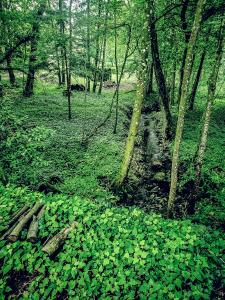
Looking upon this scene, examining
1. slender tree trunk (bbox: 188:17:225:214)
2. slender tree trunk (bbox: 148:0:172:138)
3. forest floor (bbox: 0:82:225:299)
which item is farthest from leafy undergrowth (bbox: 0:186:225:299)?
slender tree trunk (bbox: 148:0:172:138)

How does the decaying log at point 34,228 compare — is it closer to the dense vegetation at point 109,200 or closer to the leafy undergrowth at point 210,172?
the dense vegetation at point 109,200

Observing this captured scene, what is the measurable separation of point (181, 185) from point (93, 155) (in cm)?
533

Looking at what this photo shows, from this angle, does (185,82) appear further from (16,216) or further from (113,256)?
(16,216)

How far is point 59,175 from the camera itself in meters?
11.0

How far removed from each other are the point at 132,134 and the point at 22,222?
5508 millimetres

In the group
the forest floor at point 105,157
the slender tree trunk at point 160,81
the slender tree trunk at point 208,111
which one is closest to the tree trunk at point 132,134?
the forest floor at point 105,157

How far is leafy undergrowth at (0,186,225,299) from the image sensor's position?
14.6ft

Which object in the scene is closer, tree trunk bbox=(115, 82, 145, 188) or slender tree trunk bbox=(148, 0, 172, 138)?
tree trunk bbox=(115, 82, 145, 188)

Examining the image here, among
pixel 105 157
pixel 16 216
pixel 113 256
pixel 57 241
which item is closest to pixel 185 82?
pixel 113 256

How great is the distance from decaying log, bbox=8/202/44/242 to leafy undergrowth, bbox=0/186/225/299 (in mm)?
223

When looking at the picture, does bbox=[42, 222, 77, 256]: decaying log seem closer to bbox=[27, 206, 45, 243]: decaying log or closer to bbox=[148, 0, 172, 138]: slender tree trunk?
bbox=[27, 206, 45, 243]: decaying log

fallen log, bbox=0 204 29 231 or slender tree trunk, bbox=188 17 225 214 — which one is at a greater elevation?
slender tree trunk, bbox=188 17 225 214

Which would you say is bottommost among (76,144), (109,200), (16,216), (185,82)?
(109,200)

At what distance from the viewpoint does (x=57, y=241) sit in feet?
17.3
